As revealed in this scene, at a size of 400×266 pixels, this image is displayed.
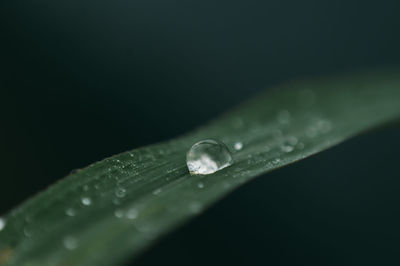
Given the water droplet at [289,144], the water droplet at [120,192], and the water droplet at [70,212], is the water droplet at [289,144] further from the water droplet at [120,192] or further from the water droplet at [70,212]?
the water droplet at [70,212]

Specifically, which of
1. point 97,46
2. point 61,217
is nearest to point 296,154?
point 61,217

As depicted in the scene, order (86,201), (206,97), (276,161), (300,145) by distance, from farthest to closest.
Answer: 1. (206,97)
2. (300,145)
3. (276,161)
4. (86,201)

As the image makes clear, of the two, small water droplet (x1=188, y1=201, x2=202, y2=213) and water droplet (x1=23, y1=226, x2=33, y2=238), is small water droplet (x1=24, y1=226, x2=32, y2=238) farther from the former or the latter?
small water droplet (x1=188, y1=201, x2=202, y2=213)

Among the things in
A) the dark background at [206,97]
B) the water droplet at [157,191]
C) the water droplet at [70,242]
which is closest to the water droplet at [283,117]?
the dark background at [206,97]

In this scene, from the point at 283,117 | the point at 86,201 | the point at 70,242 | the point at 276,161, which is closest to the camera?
the point at 70,242

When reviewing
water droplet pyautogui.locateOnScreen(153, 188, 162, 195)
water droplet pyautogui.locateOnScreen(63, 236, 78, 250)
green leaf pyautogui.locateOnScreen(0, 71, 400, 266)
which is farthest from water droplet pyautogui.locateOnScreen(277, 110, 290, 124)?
water droplet pyautogui.locateOnScreen(63, 236, 78, 250)

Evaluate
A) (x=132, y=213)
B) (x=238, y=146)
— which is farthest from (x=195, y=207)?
(x=238, y=146)

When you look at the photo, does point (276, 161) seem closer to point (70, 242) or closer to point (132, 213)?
point (132, 213)
